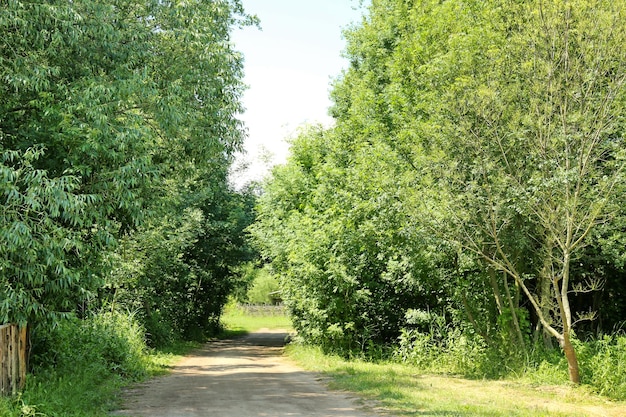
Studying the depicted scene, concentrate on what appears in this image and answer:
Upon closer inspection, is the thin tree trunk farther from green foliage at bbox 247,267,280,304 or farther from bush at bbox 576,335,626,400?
green foliage at bbox 247,267,280,304

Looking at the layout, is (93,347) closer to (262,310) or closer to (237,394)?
(237,394)

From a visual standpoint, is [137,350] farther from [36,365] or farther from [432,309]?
[432,309]

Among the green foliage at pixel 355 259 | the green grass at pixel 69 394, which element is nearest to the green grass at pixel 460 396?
the green foliage at pixel 355 259

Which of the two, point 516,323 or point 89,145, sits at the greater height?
point 89,145

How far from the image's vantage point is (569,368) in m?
13.9

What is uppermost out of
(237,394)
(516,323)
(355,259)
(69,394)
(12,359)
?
(355,259)

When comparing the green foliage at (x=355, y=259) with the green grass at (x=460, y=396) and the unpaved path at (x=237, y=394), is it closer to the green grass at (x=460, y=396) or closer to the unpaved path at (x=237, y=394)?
the unpaved path at (x=237, y=394)

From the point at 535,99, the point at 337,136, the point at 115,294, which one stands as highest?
the point at 337,136

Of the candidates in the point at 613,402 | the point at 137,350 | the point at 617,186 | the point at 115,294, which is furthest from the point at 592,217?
the point at 115,294

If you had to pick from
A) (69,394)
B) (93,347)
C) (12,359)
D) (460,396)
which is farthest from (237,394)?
(93,347)

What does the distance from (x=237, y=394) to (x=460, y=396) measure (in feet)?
15.1

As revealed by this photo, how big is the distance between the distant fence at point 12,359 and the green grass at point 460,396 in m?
6.14

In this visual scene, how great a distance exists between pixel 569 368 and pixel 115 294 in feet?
49.2

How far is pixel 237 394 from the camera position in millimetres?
13227
